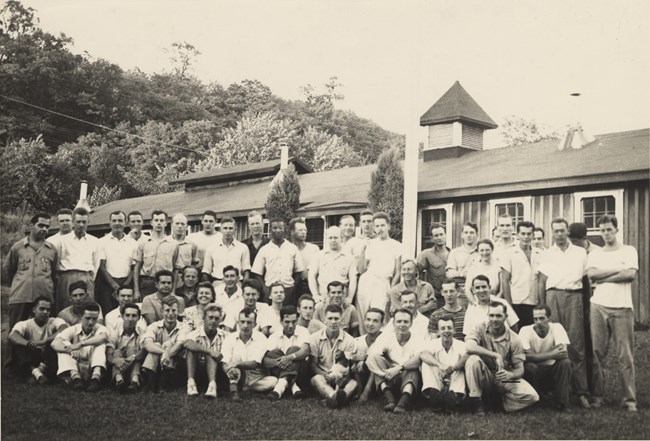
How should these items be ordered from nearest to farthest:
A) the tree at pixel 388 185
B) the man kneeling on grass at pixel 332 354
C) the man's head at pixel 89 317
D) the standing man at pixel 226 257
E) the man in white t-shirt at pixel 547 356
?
the man in white t-shirt at pixel 547 356
the man kneeling on grass at pixel 332 354
the man's head at pixel 89 317
the standing man at pixel 226 257
the tree at pixel 388 185

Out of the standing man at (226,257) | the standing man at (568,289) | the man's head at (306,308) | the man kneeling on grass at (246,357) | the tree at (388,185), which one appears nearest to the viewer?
the standing man at (568,289)

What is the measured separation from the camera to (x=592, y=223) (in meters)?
7.32

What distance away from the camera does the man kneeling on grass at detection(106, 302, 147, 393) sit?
491cm

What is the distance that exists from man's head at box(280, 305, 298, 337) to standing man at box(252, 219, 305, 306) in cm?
76

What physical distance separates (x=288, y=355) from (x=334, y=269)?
1.09 meters

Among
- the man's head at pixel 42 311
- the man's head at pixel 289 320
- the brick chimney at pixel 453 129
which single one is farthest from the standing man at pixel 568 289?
the brick chimney at pixel 453 129

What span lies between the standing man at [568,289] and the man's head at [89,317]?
3592mm

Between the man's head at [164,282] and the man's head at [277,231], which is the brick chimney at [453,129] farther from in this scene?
the man's head at [164,282]

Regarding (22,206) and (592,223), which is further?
(592,223)

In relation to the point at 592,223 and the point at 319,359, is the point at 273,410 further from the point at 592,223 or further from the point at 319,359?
the point at 592,223

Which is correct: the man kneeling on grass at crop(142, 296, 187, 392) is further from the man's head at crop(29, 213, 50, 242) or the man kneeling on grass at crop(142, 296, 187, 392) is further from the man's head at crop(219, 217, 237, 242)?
the man's head at crop(29, 213, 50, 242)

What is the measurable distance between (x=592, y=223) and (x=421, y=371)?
3.82 meters

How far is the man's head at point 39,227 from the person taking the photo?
5543 millimetres

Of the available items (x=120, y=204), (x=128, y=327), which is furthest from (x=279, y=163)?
(x=128, y=327)
